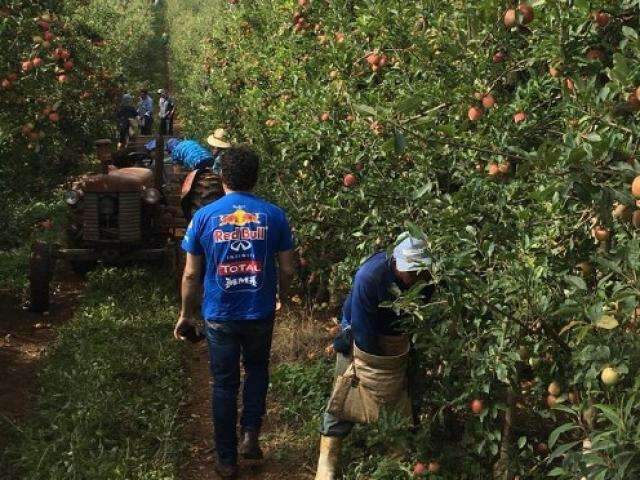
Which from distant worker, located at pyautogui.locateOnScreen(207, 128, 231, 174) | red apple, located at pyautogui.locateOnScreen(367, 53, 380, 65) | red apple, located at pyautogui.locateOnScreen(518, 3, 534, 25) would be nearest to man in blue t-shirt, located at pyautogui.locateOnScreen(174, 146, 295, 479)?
red apple, located at pyautogui.locateOnScreen(367, 53, 380, 65)

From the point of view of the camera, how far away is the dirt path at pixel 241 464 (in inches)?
179

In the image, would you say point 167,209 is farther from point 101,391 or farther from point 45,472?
point 45,472

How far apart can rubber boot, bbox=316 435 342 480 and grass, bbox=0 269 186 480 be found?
91cm

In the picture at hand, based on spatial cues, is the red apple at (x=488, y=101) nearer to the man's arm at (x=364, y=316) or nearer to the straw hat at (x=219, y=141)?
the man's arm at (x=364, y=316)

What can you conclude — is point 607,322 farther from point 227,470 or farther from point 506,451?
point 227,470

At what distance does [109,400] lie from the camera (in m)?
5.09

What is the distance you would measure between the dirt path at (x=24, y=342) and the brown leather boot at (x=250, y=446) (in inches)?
64.3

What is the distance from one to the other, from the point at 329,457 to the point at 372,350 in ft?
2.42

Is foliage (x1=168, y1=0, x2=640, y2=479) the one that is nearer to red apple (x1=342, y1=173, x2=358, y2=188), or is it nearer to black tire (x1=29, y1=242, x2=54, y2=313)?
red apple (x1=342, y1=173, x2=358, y2=188)

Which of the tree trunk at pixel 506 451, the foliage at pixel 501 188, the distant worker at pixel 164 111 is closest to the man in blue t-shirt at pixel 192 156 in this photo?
the foliage at pixel 501 188

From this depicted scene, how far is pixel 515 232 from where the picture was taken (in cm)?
326

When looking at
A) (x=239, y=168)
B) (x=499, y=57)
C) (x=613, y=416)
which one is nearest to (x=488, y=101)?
(x=499, y=57)

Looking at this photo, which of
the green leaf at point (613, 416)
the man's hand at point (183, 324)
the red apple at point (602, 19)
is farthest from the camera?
the man's hand at point (183, 324)

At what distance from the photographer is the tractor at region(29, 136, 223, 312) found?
23.8 ft
